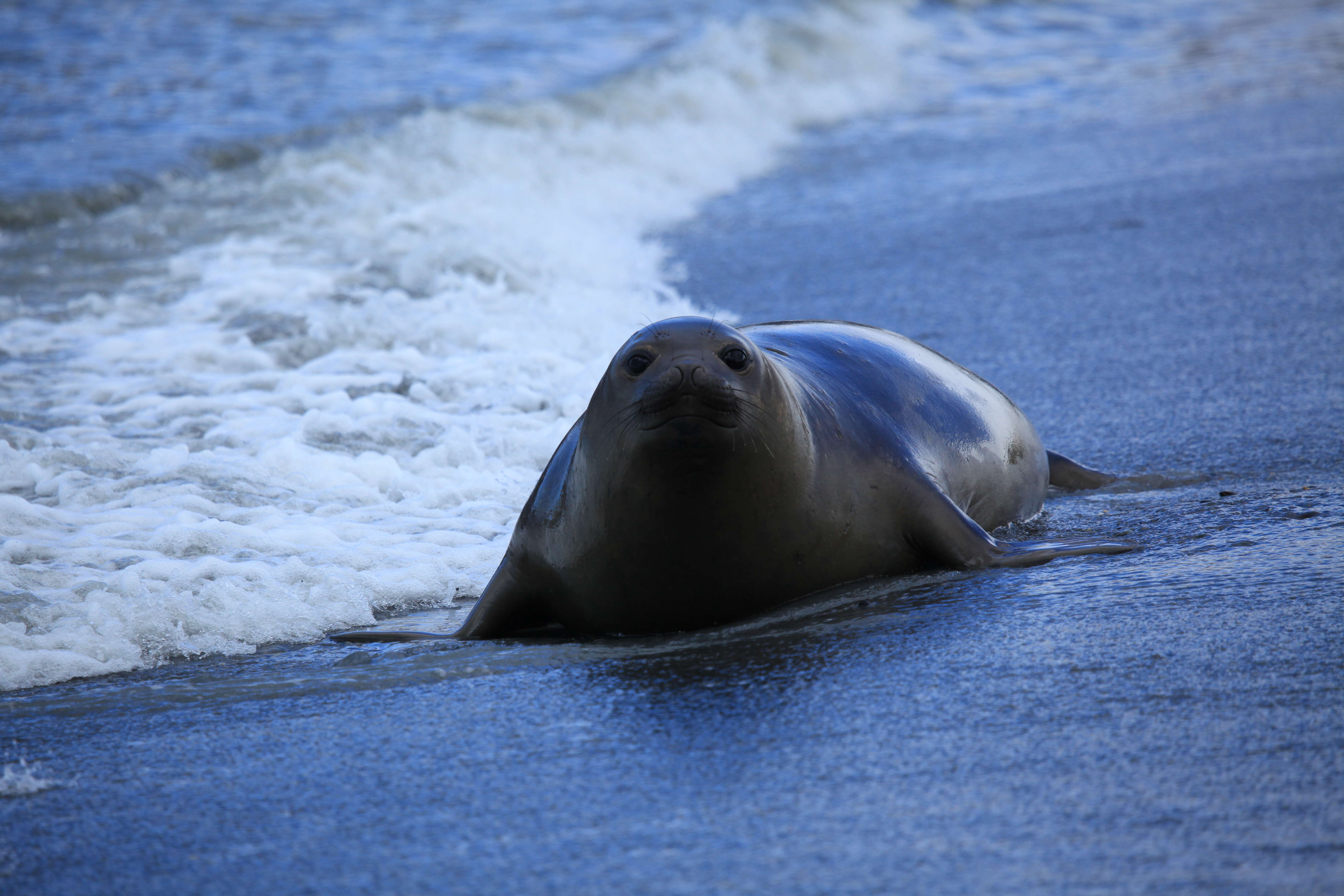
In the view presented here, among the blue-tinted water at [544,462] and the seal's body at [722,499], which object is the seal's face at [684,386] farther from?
the blue-tinted water at [544,462]

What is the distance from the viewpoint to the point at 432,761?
266cm

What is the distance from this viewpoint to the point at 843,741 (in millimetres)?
2559

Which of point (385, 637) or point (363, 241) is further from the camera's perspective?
point (363, 241)

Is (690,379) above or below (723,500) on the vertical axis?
above

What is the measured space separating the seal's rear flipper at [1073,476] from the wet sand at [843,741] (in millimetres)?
156

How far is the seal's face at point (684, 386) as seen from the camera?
9.91 feet

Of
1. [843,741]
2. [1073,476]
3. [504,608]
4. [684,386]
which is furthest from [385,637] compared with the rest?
[1073,476]

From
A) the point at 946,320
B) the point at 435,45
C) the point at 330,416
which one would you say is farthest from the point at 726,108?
the point at 330,416

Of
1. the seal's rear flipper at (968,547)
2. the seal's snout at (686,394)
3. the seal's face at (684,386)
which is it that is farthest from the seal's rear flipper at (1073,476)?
the seal's snout at (686,394)

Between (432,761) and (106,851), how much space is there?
0.59m

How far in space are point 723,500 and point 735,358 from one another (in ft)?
1.07

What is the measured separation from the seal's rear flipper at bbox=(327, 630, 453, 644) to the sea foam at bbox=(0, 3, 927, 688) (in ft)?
0.68

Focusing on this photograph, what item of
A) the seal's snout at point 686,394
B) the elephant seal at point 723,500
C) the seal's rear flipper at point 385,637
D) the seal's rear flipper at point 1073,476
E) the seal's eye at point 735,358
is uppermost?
the seal's eye at point 735,358

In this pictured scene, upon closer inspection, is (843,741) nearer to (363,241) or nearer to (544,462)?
(544,462)
